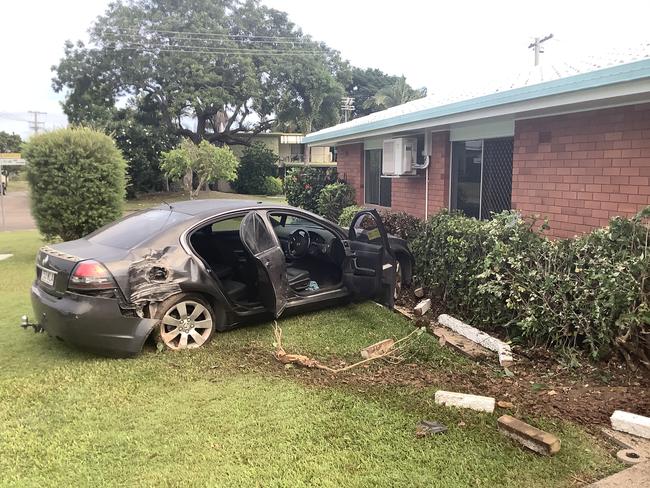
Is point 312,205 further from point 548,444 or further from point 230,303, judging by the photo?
point 548,444

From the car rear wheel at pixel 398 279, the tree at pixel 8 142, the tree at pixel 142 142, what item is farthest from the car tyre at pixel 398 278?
the tree at pixel 8 142

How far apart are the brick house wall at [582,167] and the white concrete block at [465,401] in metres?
2.94

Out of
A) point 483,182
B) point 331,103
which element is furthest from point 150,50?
point 483,182

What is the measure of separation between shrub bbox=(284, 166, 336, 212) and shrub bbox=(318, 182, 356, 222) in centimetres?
135

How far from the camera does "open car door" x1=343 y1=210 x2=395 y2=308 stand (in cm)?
568

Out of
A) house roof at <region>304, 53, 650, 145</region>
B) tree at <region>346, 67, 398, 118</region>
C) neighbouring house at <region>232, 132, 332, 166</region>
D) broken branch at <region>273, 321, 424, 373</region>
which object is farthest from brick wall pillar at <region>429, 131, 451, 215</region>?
tree at <region>346, 67, 398, 118</region>

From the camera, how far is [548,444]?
2951mm

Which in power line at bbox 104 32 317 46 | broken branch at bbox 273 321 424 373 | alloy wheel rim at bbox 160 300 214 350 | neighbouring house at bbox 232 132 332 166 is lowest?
broken branch at bbox 273 321 424 373

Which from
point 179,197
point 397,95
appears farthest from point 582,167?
point 397,95

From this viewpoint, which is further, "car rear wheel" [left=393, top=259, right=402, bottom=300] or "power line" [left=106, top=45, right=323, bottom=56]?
"power line" [left=106, top=45, right=323, bottom=56]

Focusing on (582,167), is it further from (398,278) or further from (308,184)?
(308,184)

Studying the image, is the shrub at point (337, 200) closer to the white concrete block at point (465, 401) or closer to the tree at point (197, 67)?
the white concrete block at point (465, 401)

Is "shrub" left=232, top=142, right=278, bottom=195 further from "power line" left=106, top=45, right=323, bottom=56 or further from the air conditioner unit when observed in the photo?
the air conditioner unit

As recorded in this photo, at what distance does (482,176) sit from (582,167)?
1.95 m
